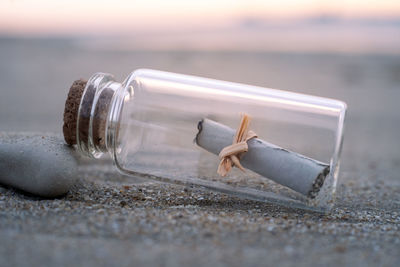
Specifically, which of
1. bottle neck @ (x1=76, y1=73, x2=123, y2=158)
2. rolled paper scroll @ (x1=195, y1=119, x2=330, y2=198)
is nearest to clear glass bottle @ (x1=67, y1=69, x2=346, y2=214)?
bottle neck @ (x1=76, y1=73, x2=123, y2=158)

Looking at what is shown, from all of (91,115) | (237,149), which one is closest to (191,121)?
(237,149)

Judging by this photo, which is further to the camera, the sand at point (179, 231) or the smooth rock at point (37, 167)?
the smooth rock at point (37, 167)

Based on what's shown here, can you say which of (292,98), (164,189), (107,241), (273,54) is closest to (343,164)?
(292,98)

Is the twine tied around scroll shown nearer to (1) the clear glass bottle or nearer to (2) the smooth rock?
(1) the clear glass bottle

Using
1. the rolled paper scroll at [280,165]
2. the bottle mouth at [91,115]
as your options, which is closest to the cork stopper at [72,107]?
the bottle mouth at [91,115]

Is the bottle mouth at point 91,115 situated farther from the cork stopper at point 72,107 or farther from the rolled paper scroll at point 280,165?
the rolled paper scroll at point 280,165

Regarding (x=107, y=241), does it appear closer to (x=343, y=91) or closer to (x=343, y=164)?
(x=343, y=164)
